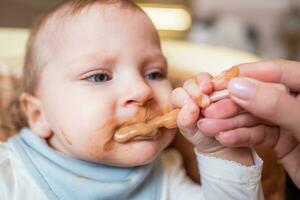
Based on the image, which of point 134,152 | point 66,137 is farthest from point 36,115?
point 134,152

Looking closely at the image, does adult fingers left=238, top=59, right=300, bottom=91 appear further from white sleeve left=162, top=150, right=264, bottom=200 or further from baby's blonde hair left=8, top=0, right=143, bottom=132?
baby's blonde hair left=8, top=0, right=143, bottom=132

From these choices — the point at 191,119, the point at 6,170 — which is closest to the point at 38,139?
the point at 6,170

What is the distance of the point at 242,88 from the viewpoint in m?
0.50

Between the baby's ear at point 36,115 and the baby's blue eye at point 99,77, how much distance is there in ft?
0.48

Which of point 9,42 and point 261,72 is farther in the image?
point 9,42

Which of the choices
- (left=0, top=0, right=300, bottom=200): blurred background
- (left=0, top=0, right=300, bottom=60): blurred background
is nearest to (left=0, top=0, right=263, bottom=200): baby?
(left=0, top=0, right=300, bottom=200): blurred background

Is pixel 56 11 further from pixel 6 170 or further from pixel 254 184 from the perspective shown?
pixel 254 184

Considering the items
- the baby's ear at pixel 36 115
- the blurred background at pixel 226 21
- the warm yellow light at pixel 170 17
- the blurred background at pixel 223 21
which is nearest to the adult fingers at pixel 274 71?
the baby's ear at pixel 36 115

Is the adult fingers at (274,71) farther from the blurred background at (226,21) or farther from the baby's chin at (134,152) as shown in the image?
the blurred background at (226,21)

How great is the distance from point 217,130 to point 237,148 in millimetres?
88

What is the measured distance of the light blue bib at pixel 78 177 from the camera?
72 centimetres

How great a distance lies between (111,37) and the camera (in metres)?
0.70

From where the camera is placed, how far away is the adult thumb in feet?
1.63

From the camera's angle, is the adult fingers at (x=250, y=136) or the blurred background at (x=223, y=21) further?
the blurred background at (x=223, y=21)
